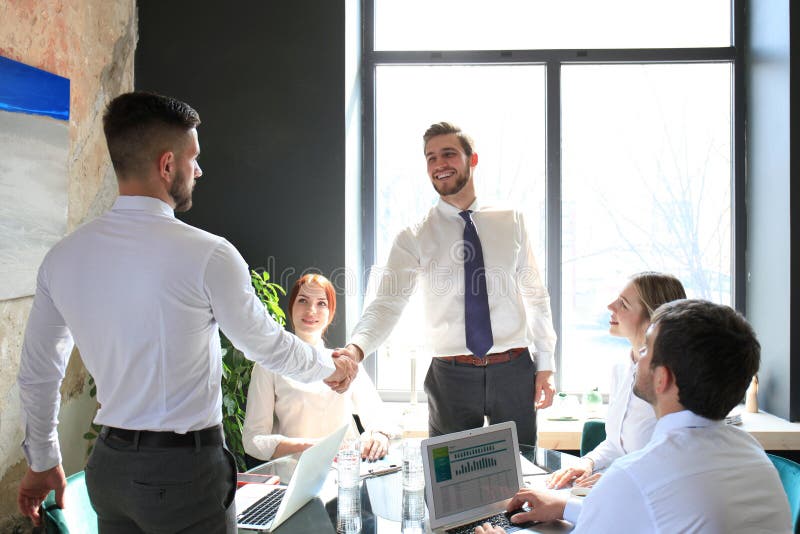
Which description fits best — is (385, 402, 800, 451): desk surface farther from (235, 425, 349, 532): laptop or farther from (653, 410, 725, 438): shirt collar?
(653, 410, 725, 438): shirt collar

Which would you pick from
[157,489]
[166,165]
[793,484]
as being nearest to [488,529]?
[157,489]

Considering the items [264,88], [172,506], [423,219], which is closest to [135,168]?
[172,506]

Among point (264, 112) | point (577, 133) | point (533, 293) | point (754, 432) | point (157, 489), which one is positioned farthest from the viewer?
point (577, 133)

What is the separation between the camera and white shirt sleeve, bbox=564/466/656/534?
1.25 m

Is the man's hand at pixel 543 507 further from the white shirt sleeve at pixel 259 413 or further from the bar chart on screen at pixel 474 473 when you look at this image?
the white shirt sleeve at pixel 259 413

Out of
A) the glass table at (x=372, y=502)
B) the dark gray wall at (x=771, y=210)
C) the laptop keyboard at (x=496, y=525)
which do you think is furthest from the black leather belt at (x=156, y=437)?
the dark gray wall at (x=771, y=210)

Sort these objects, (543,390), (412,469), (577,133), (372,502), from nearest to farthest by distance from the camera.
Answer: (412,469) < (372,502) < (543,390) < (577,133)

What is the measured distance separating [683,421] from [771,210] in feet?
9.63

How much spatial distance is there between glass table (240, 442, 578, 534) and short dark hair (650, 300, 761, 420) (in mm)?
546

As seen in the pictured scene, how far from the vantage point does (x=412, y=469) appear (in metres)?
1.82

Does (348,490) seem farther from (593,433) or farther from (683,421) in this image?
(593,433)

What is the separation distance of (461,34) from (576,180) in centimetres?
114

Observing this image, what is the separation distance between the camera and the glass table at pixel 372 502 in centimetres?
173

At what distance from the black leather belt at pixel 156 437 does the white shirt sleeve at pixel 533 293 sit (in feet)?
5.73
